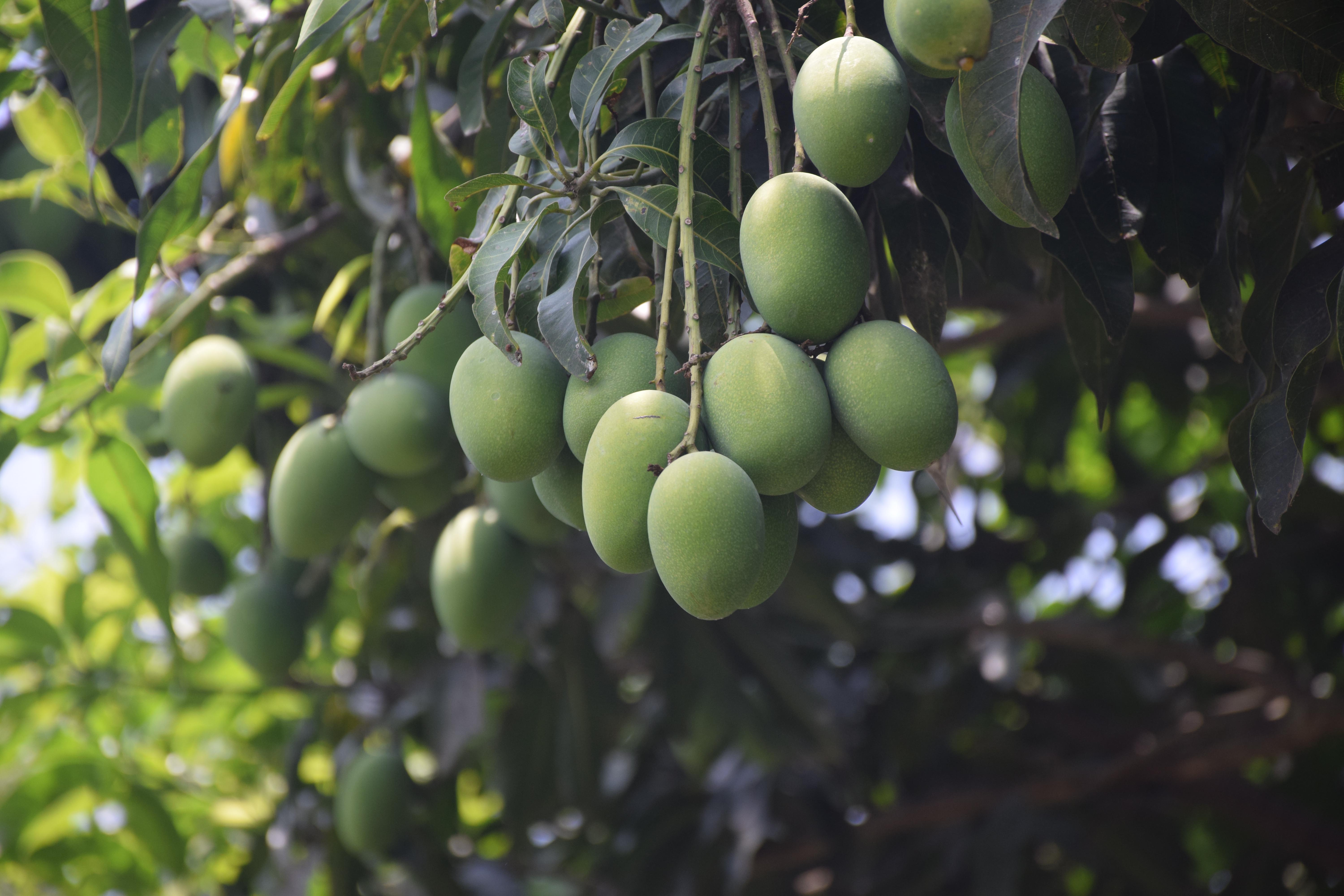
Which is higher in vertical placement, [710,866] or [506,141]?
[506,141]

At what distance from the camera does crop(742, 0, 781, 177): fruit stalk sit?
0.71 metres

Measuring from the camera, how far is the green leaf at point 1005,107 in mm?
662

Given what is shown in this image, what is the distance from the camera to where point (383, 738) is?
2086 millimetres

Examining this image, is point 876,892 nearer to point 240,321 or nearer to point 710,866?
point 710,866

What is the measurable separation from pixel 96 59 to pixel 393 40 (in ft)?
0.93

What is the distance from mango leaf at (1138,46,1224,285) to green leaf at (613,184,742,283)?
38 centimetres

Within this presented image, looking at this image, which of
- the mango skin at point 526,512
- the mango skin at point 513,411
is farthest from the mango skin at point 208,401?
the mango skin at point 513,411

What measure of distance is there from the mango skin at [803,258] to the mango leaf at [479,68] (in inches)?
17.2

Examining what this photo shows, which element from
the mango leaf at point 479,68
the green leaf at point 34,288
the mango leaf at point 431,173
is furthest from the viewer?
the green leaf at point 34,288

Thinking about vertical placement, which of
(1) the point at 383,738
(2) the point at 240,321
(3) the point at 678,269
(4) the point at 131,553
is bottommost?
(1) the point at 383,738

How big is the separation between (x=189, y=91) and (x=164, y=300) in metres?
0.30

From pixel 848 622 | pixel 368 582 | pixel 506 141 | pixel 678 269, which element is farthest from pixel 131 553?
pixel 848 622

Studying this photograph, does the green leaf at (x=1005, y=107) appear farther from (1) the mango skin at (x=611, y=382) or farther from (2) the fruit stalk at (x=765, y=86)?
(1) the mango skin at (x=611, y=382)

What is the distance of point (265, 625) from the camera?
1.69 meters
